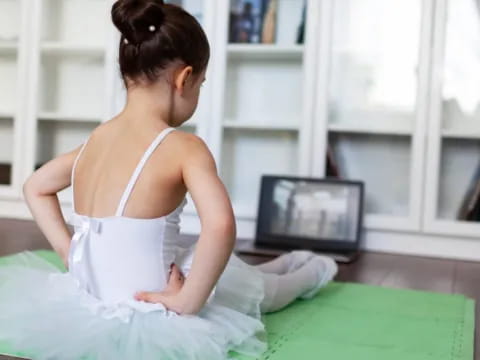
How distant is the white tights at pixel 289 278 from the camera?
1443 millimetres

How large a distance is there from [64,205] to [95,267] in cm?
172

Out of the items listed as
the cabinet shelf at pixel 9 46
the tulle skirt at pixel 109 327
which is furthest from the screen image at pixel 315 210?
the tulle skirt at pixel 109 327

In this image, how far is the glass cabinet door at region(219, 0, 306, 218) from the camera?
2.70 meters

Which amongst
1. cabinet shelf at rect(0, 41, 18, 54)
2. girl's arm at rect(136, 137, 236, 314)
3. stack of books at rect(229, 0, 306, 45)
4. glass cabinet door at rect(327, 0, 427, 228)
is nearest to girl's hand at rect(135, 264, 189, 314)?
girl's arm at rect(136, 137, 236, 314)

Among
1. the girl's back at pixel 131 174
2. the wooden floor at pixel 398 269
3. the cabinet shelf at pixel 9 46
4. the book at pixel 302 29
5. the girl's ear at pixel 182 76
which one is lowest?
the wooden floor at pixel 398 269

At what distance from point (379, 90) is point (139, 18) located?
1642 millimetres

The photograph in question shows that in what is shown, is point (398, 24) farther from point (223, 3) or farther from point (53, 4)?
point (53, 4)

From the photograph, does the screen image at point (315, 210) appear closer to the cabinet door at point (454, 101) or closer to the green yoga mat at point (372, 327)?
the cabinet door at point (454, 101)

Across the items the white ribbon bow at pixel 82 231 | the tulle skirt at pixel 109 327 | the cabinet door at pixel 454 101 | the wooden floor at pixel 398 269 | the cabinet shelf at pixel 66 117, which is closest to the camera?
the tulle skirt at pixel 109 327

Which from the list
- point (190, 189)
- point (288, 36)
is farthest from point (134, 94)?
point (288, 36)

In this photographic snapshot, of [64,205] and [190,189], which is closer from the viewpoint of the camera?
[190,189]

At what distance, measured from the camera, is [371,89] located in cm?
259

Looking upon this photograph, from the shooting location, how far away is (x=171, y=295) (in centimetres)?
111

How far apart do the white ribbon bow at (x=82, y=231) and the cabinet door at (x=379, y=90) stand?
1.52 m
